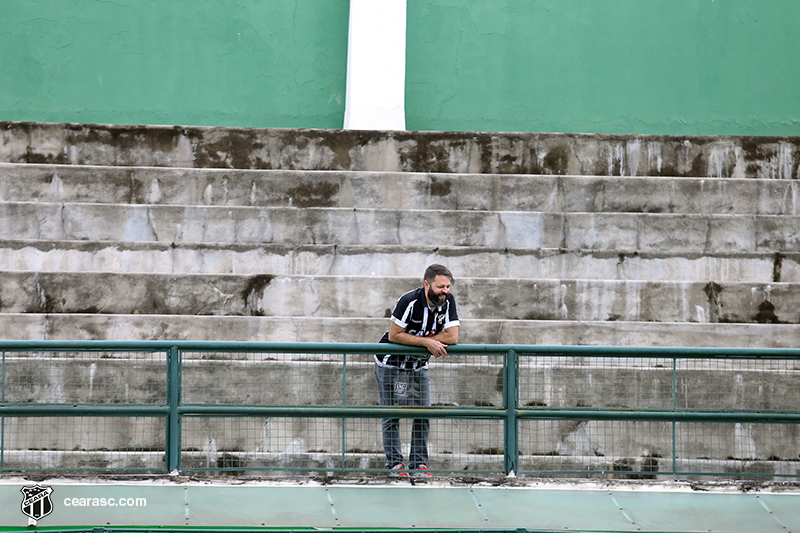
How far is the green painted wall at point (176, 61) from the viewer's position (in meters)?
12.8

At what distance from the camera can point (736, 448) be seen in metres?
7.02

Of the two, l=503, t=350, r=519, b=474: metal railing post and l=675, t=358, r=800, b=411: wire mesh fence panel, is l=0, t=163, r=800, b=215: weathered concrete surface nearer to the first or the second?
l=675, t=358, r=800, b=411: wire mesh fence panel

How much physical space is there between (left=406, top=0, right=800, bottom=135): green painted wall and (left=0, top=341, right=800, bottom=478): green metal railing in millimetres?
7013

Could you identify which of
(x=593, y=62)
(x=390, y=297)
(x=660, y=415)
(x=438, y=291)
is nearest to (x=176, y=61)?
(x=390, y=297)

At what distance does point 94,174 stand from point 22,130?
1520 millimetres

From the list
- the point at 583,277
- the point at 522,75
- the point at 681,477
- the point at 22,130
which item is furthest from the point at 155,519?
the point at 522,75

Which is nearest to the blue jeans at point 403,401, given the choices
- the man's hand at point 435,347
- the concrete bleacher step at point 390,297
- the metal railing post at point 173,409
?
the man's hand at point 435,347

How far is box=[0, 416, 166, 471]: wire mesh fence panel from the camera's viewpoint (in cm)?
670

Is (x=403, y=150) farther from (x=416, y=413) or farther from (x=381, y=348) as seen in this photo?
(x=416, y=413)

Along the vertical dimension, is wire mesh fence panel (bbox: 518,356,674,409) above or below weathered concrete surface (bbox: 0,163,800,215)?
below

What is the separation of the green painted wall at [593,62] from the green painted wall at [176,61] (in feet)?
5.73

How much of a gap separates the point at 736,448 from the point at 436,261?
401cm

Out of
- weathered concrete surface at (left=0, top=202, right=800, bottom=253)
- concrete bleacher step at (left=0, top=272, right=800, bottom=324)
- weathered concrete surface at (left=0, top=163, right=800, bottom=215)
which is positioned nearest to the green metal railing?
concrete bleacher step at (left=0, top=272, right=800, bottom=324)

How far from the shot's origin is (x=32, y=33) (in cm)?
1279
